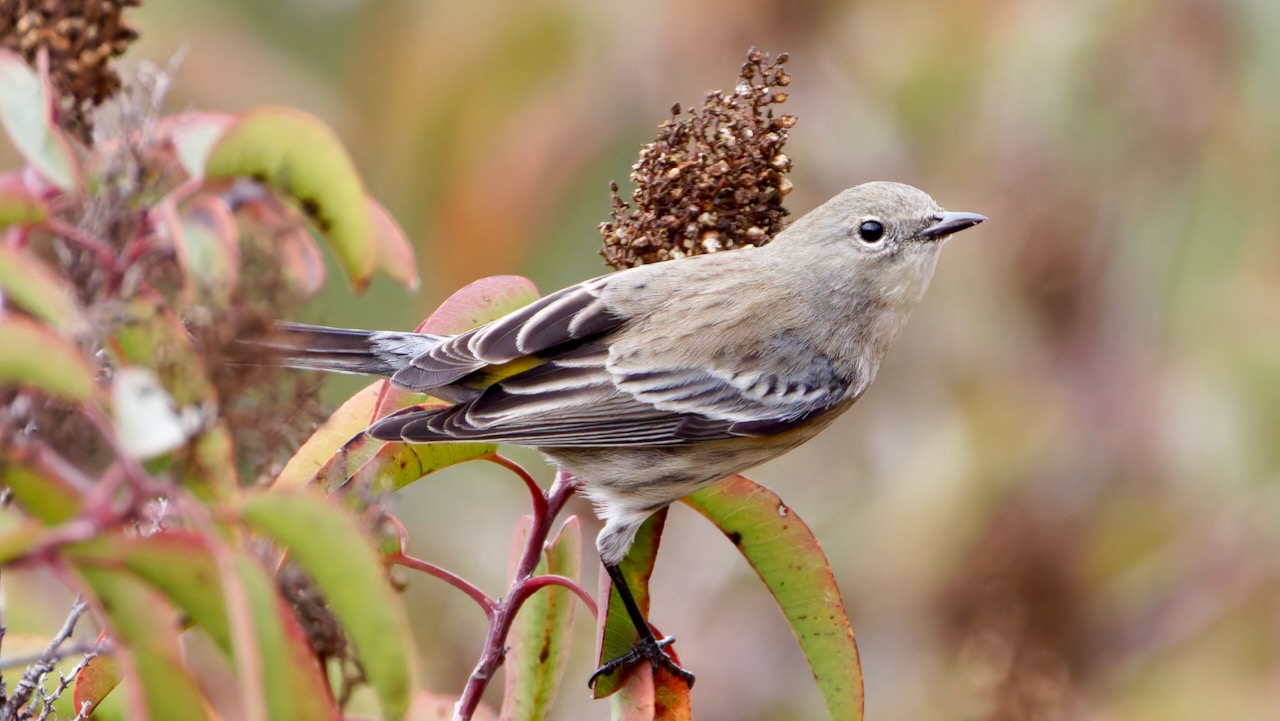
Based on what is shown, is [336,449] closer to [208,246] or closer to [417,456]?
[417,456]

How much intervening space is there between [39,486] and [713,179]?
157cm

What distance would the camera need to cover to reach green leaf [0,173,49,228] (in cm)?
165

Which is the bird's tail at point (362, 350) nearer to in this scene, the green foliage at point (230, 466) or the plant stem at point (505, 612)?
the green foliage at point (230, 466)

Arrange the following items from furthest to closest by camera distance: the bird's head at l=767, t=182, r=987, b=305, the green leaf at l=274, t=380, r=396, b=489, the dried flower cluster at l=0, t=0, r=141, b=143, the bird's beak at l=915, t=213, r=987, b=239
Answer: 1. the bird's head at l=767, t=182, r=987, b=305
2. the bird's beak at l=915, t=213, r=987, b=239
3. the dried flower cluster at l=0, t=0, r=141, b=143
4. the green leaf at l=274, t=380, r=396, b=489

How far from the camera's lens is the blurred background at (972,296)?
16.5 ft

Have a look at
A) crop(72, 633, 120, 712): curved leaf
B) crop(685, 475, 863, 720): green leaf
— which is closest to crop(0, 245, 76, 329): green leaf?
crop(72, 633, 120, 712): curved leaf

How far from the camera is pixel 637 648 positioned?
2.35 meters

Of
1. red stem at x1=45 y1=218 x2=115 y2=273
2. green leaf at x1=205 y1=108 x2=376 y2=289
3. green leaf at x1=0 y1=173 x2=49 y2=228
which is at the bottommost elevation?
red stem at x1=45 y1=218 x2=115 y2=273

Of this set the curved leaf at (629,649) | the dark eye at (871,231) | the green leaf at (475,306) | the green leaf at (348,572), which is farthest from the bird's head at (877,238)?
the green leaf at (348,572)

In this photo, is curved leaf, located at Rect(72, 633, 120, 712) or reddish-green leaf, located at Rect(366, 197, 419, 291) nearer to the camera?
curved leaf, located at Rect(72, 633, 120, 712)

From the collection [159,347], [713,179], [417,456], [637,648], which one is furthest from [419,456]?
[159,347]

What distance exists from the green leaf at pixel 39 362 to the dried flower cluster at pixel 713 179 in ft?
4.83

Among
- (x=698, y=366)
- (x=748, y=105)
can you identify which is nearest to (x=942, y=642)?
(x=698, y=366)

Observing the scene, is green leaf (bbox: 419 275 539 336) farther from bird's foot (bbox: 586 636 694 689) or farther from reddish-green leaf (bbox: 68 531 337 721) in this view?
reddish-green leaf (bbox: 68 531 337 721)
